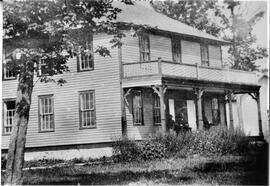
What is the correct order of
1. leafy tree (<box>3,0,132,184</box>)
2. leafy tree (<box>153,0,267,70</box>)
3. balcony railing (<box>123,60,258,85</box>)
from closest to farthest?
leafy tree (<box>3,0,132,184</box>) → leafy tree (<box>153,0,267,70</box>) → balcony railing (<box>123,60,258,85</box>)

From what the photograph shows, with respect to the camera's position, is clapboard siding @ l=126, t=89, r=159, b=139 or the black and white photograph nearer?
the black and white photograph

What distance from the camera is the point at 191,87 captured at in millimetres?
20062

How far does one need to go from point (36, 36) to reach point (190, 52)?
13181 mm

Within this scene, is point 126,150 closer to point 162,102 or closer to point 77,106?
point 162,102

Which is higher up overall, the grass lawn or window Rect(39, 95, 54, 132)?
window Rect(39, 95, 54, 132)

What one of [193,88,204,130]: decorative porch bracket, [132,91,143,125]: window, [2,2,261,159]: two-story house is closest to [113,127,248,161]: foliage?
[2,2,261,159]: two-story house

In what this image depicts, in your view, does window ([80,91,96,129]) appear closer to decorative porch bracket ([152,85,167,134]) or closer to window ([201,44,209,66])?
decorative porch bracket ([152,85,167,134])

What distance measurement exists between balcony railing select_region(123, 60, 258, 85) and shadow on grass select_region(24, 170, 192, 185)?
694 cm

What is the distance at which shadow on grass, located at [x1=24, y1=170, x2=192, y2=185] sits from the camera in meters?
10.6

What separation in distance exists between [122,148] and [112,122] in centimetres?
221

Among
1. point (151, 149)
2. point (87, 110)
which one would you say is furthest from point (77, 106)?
point (151, 149)

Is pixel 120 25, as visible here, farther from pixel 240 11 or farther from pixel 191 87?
pixel 191 87

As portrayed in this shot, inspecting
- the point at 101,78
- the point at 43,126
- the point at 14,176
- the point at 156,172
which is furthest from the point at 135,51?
the point at 14,176

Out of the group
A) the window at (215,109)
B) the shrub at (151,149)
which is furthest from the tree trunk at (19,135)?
the window at (215,109)
